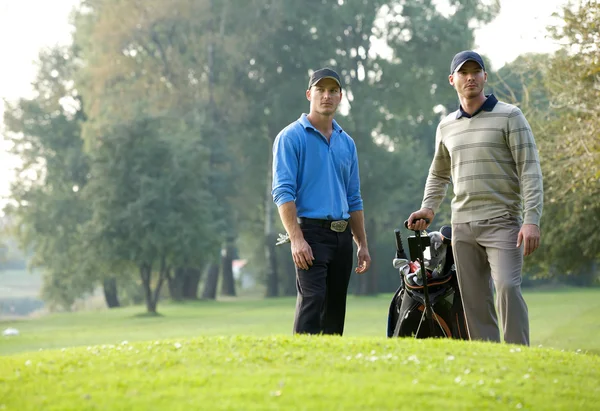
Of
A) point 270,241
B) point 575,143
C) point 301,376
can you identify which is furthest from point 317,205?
point 270,241

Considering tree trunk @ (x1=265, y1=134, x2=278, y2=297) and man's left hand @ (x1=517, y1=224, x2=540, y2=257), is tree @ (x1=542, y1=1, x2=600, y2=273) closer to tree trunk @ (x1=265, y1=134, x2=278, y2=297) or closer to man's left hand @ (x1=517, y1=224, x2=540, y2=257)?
man's left hand @ (x1=517, y1=224, x2=540, y2=257)

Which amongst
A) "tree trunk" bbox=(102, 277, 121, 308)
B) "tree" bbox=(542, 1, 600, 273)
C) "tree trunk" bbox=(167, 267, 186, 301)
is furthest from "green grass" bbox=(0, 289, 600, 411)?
"tree trunk" bbox=(102, 277, 121, 308)

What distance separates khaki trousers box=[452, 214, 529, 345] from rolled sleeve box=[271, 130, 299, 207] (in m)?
1.29

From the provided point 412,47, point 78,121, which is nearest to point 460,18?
point 412,47

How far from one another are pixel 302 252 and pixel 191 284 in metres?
47.7

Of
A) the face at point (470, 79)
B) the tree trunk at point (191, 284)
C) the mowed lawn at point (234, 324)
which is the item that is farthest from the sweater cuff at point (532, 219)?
the tree trunk at point (191, 284)

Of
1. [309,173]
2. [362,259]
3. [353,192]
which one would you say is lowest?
[362,259]

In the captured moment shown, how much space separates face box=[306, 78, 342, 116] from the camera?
26.4ft

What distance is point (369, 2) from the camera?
161 feet

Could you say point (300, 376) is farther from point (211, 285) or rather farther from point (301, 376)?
point (211, 285)

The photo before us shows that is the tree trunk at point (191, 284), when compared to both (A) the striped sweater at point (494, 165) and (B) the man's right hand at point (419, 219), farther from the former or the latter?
(A) the striped sweater at point (494, 165)

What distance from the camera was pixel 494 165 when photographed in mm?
7555

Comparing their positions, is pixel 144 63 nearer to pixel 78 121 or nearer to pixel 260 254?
pixel 78 121

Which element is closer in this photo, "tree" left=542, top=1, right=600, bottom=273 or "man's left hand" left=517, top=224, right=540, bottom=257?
"man's left hand" left=517, top=224, right=540, bottom=257
